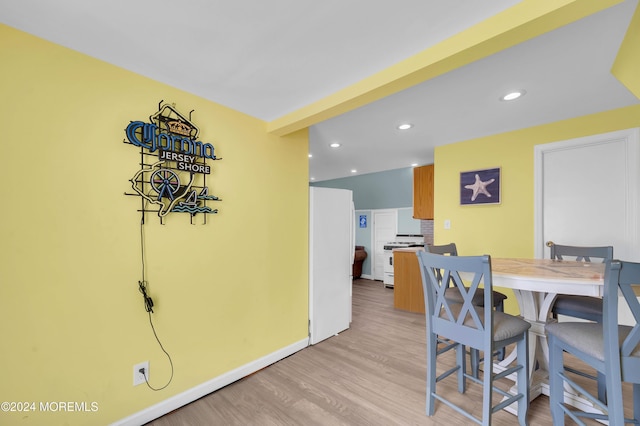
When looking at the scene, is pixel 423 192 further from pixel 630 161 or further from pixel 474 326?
pixel 474 326

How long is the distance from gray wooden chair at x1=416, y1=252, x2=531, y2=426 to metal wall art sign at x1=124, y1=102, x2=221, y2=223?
1.69 m

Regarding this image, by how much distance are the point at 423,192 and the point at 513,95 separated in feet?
7.15

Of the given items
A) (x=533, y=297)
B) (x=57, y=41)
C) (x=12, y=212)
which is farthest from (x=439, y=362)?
(x=57, y=41)

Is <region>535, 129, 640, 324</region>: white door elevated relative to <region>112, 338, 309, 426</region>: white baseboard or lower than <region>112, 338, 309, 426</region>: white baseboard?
elevated

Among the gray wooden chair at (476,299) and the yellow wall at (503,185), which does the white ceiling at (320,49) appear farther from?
the gray wooden chair at (476,299)

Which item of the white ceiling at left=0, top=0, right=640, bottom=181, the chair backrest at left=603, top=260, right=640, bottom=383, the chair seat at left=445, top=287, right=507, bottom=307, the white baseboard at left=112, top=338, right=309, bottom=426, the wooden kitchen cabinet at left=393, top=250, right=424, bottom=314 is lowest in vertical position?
the white baseboard at left=112, top=338, right=309, bottom=426

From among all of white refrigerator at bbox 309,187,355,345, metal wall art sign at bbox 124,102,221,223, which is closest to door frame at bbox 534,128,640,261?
white refrigerator at bbox 309,187,355,345

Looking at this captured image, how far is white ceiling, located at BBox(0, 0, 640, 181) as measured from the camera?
1273 mm

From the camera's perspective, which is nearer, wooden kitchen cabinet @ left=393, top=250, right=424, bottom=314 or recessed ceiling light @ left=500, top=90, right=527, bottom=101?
recessed ceiling light @ left=500, top=90, right=527, bottom=101

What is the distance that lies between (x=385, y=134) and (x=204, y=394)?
3.08 m

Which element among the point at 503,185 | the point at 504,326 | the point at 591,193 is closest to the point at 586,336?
the point at 504,326

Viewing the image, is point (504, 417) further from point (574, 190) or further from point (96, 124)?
point (96, 124)

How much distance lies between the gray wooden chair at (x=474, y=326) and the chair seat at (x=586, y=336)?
6.8 inches

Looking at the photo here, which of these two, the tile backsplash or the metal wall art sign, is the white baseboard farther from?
the tile backsplash
